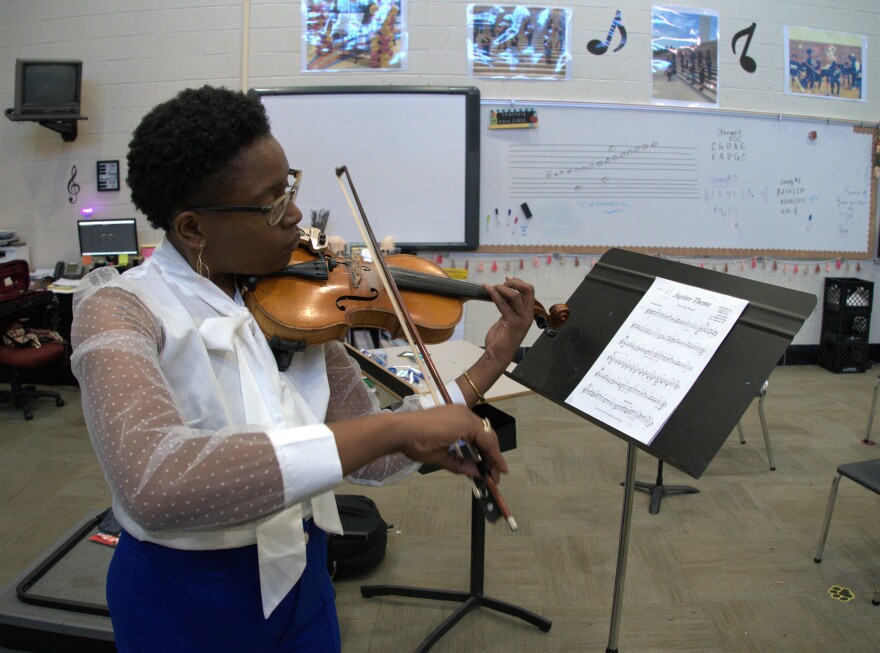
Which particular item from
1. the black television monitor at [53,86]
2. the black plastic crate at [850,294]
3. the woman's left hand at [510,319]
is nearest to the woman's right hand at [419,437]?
the woman's left hand at [510,319]

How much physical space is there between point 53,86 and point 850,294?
578 cm

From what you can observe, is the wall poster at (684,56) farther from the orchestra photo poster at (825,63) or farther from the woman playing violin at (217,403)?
the woman playing violin at (217,403)

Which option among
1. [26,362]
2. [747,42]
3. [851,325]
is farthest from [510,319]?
[851,325]

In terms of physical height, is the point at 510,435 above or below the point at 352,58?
below

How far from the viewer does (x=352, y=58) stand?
177 inches

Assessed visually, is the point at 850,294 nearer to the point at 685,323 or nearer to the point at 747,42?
the point at 747,42

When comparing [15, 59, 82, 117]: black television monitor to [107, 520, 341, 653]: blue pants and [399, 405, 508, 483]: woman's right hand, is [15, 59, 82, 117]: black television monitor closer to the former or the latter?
[107, 520, 341, 653]: blue pants

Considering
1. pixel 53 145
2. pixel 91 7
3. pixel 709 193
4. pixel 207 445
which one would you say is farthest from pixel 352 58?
pixel 207 445

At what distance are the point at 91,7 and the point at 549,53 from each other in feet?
10.4

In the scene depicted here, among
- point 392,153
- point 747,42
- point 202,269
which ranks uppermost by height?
point 747,42

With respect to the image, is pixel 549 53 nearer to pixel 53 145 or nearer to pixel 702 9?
pixel 702 9

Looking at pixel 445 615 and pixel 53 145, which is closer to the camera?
pixel 445 615

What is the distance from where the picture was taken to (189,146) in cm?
89

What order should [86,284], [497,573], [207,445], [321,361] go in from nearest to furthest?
[207,445]
[86,284]
[321,361]
[497,573]
